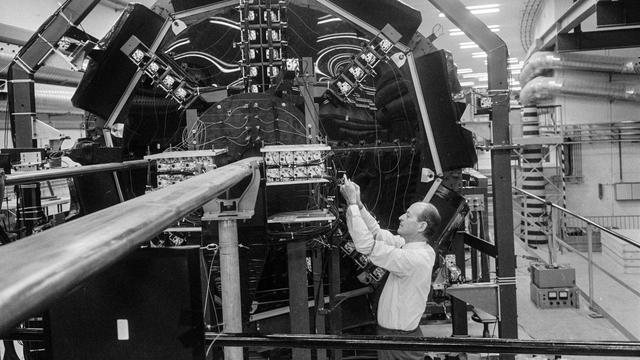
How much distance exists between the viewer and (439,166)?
447cm

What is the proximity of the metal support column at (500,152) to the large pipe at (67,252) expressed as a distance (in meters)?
3.51

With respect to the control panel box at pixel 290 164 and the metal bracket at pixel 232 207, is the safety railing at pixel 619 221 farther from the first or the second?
the metal bracket at pixel 232 207

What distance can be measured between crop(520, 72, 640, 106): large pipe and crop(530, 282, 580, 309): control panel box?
5.42 meters

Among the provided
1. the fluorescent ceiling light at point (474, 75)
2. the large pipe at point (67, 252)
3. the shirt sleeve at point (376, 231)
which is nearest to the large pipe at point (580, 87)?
the shirt sleeve at point (376, 231)

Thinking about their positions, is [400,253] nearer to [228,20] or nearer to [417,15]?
[417,15]

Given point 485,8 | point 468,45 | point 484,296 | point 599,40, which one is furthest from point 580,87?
point 484,296

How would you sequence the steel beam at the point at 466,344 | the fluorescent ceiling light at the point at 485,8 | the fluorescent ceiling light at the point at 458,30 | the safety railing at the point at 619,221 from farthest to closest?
the fluorescent ceiling light at the point at 458,30
the fluorescent ceiling light at the point at 485,8
the safety railing at the point at 619,221
the steel beam at the point at 466,344

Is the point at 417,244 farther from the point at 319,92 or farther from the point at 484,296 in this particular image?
the point at 319,92

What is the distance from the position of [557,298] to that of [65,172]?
20.4ft

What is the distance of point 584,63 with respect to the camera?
37.0 feet

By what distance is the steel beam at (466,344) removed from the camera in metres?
1.98

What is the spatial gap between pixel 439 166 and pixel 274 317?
174 centimetres

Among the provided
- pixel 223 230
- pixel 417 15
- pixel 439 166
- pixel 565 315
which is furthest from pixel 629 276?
pixel 223 230

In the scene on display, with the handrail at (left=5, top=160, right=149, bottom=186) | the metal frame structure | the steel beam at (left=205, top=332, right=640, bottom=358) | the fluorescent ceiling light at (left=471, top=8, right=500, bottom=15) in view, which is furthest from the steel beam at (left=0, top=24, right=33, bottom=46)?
A: the fluorescent ceiling light at (left=471, top=8, right=500, bottom=15)
